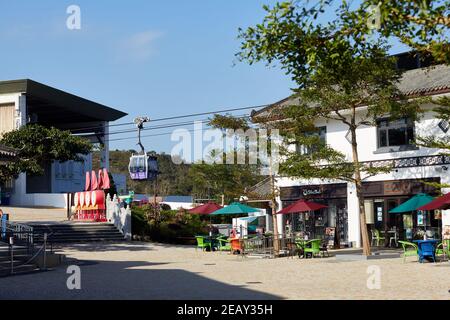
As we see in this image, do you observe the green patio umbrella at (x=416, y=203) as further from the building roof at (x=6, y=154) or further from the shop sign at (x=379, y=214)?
the building roof at (x=6, y=154)

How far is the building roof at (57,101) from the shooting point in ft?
179

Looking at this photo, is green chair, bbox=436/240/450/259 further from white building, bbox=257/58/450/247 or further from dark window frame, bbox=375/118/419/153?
dark window frame, bbox=375/118/419/153

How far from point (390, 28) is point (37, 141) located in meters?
25.8

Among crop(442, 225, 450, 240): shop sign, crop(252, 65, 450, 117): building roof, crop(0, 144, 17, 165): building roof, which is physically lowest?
crop(442, 225, 450, 240): shop sign

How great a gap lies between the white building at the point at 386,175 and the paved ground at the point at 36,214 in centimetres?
1893

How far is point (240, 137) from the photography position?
92.1 feet

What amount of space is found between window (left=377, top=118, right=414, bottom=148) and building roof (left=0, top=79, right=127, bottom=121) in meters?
34.8

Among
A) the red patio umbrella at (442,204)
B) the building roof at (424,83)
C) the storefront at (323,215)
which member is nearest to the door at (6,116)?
the storefront at (323,215)

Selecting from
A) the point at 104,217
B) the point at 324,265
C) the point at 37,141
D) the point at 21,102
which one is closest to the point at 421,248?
the point at 324,265

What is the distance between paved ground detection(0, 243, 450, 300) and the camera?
520 inches

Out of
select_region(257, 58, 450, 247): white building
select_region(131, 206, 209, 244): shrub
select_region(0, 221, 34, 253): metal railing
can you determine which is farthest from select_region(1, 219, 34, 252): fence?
select_region(257, 58, 450, 247): white building

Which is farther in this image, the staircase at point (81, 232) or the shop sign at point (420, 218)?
the staircase at point (81, 232)

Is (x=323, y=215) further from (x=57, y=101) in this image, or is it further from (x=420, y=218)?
(x=57, y=101)

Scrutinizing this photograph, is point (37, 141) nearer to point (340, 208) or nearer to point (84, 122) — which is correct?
point (340, 208)
